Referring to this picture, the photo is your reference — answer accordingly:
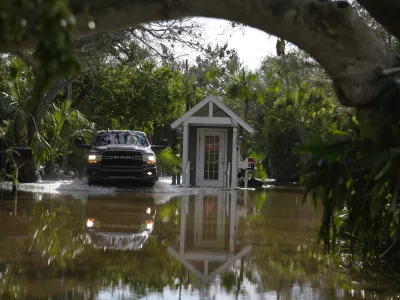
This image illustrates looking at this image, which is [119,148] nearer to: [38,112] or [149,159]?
[149,159]

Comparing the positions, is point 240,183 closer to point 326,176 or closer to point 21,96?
point 21,96

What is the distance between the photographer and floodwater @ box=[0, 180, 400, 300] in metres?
7.22

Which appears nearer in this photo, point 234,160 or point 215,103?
point 215,103

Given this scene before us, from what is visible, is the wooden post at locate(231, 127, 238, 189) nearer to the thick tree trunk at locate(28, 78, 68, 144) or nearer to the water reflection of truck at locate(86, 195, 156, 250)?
the thick tree trunk at locate(28, 78, 68, 144)

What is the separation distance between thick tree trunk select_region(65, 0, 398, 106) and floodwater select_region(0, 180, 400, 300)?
2754 mm

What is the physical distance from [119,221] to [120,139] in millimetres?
10527

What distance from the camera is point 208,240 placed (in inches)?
440

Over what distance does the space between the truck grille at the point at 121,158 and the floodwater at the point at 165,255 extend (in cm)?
541

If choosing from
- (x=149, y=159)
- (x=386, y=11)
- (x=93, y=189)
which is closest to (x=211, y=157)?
(x=149, y=159)

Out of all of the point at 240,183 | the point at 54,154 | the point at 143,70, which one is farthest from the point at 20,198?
the point at 240,183

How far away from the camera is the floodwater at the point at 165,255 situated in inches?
284

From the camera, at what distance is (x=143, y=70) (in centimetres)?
2783

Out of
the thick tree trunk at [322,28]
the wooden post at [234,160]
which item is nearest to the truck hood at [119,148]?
the wooden post at [234,160]

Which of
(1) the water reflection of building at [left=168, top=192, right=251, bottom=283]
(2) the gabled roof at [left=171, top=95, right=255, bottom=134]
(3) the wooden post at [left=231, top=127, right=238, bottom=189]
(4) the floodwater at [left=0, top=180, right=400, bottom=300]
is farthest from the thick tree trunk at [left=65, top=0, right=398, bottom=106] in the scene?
(3) the wooden post at [left=231, top=127, right=238, bottom=189]
